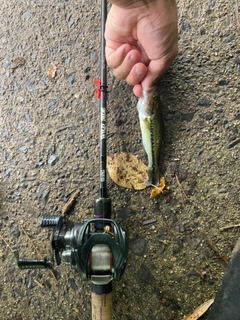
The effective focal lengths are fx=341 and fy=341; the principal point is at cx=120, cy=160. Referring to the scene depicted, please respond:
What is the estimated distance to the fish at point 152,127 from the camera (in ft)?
5.17

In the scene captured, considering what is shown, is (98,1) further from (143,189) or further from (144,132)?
(143,189)

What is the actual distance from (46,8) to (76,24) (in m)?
0.22

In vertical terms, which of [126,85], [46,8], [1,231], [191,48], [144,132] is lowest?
[1,231]

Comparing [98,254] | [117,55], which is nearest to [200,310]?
[98,254]

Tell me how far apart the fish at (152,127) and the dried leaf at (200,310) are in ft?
1.86

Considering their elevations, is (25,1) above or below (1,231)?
above

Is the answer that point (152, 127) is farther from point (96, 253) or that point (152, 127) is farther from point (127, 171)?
point (96, 253)

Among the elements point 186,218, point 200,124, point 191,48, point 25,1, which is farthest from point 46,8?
point 186,218

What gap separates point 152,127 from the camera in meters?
1.59

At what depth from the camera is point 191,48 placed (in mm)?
1688

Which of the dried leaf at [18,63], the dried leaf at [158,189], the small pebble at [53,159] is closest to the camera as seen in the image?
the dried leaf at [158,189]

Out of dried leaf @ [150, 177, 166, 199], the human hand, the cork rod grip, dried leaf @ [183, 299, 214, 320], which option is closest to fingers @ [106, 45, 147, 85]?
the human hand

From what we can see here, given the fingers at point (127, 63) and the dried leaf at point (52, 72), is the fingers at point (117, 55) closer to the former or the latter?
the fingers at point (127, 63)

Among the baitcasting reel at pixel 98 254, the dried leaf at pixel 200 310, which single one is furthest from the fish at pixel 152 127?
the dried leaf at pixel 200 310
